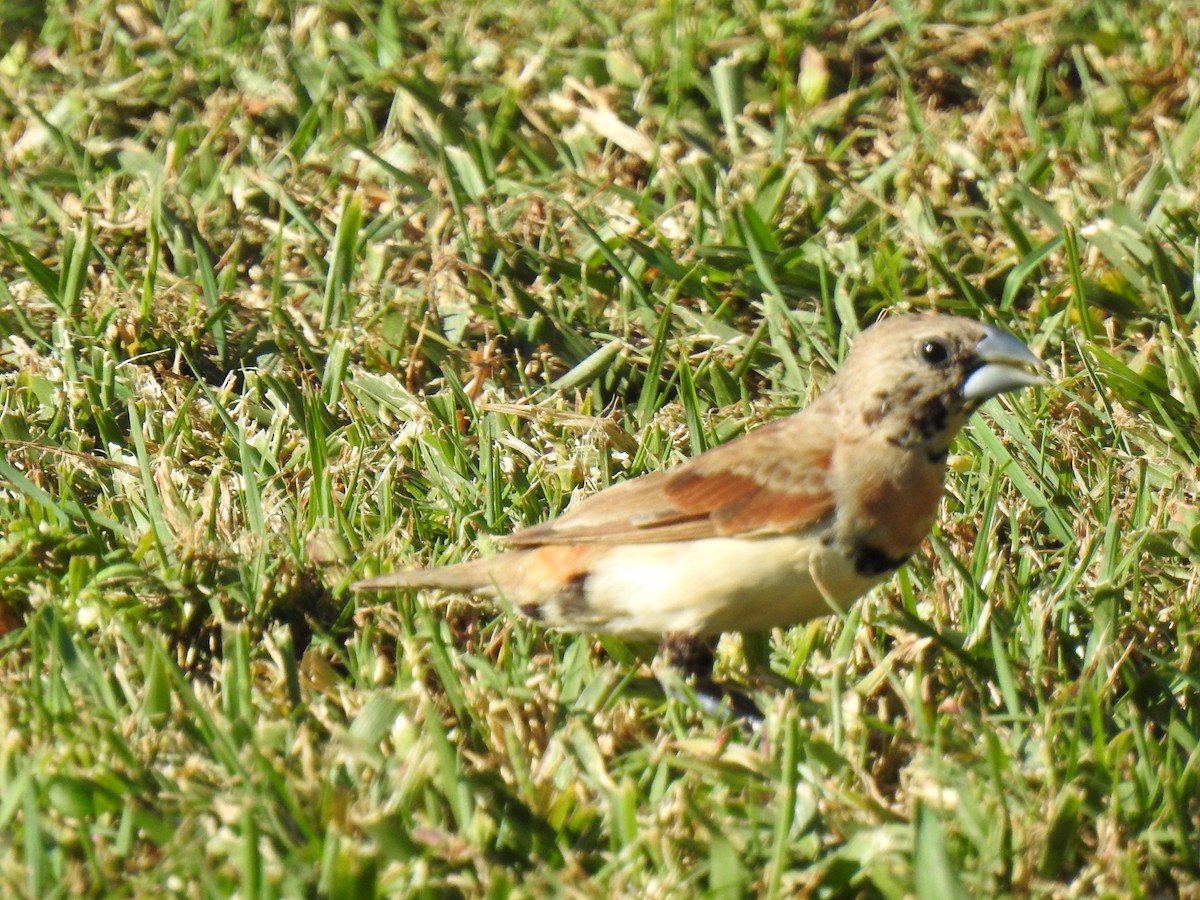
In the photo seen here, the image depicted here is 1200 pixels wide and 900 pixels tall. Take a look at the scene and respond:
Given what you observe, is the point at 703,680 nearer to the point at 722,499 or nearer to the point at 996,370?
the point at 722,499

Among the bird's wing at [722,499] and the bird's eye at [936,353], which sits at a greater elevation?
the bird's eye at [936,353]

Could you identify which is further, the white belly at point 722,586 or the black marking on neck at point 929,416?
the black marking on neck at point 929,416

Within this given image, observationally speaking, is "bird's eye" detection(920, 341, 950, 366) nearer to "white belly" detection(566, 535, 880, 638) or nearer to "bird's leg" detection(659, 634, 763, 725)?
"white belly" detection(566, 535, 880, 638)

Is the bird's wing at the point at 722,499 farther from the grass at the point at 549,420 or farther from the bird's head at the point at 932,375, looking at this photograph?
the grass at the point at 549,420

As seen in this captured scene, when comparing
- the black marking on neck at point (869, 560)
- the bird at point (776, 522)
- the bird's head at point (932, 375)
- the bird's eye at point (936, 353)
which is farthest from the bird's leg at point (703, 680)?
the bird's eye at point (936, 353)

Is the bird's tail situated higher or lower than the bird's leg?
higher

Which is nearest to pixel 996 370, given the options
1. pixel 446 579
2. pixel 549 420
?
pixel 446 579

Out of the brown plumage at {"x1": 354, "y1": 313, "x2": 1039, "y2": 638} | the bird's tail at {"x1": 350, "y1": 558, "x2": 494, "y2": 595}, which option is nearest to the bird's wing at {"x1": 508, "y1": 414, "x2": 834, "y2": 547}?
the brown plumage at {"x1": 354, "y1": 313, "x2": 1039, "y2": 638}
